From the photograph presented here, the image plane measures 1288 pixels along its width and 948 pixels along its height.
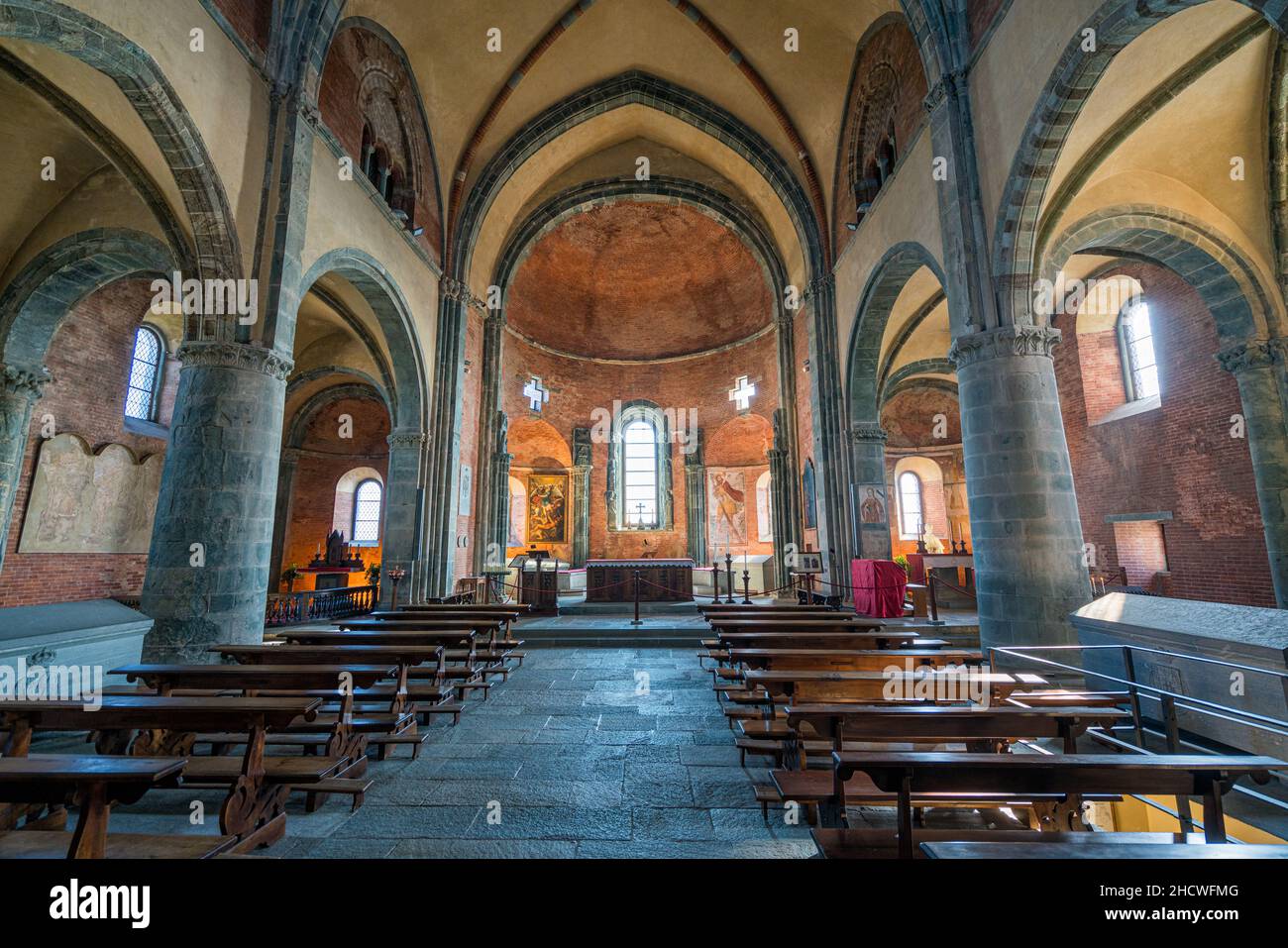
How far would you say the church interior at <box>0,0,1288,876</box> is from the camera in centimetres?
316

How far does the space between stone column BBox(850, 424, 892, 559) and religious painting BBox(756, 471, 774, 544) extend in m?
7.52

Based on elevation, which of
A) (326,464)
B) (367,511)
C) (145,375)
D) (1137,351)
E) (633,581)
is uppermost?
(1137,351)

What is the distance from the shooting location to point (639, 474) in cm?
2094

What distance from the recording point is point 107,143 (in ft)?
23.2

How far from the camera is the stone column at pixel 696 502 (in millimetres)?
19578

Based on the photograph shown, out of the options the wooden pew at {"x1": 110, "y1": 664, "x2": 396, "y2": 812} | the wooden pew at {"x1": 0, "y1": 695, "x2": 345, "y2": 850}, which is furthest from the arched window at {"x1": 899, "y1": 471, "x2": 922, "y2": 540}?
the wooden pew at {"x1": 0, "y1": 695, "x2": 345, "y2": 850}

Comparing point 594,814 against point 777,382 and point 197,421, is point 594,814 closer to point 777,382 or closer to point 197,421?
point 197,421

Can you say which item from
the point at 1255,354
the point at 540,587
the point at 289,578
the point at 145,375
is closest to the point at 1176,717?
the point at 1255,354

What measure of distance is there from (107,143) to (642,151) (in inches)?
517

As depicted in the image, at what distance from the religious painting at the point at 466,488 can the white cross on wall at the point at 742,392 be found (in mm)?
9364

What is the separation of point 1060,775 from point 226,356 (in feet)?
28.8

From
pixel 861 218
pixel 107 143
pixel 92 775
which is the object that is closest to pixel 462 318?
pixel 107 143

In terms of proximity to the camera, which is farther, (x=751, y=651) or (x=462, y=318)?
(x=462, y=318)

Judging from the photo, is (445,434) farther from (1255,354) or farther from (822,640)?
(1255,354)
